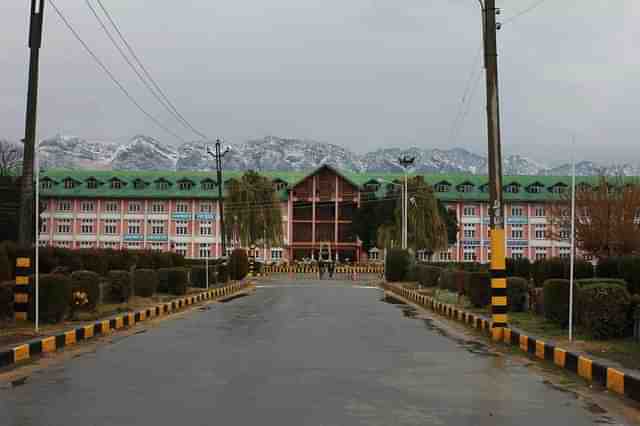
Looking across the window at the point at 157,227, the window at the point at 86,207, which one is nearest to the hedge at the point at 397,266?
the window at the point at 157,227

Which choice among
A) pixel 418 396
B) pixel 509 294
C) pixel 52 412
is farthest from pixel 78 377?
pixel 509 294

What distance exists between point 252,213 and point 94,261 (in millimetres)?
43363

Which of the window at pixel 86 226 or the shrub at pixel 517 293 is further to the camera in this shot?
the window at pixel 86 226

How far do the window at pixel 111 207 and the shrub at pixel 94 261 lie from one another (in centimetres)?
6433

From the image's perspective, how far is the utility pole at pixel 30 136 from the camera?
1658 cm

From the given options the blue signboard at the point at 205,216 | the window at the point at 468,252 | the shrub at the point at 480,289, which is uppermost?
the blue signboard at the point at 205,216

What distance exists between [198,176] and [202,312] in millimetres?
73917

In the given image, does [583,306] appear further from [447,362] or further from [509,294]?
[509,294]

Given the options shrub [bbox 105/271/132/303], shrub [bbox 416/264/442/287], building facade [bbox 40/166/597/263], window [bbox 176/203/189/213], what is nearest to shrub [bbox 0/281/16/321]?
shrub [bbox 105/271/132/303]

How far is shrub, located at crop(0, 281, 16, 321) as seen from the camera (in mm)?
16141

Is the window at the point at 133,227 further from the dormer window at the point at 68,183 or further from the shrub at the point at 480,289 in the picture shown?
the shrub at the point at 480,289

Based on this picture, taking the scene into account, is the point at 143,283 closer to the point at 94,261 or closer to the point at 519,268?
the point at 94,261

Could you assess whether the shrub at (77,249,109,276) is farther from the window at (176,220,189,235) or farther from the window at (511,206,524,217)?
the window at (511,206,524,217)

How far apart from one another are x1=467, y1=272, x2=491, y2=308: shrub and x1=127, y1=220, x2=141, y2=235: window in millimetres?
75450
